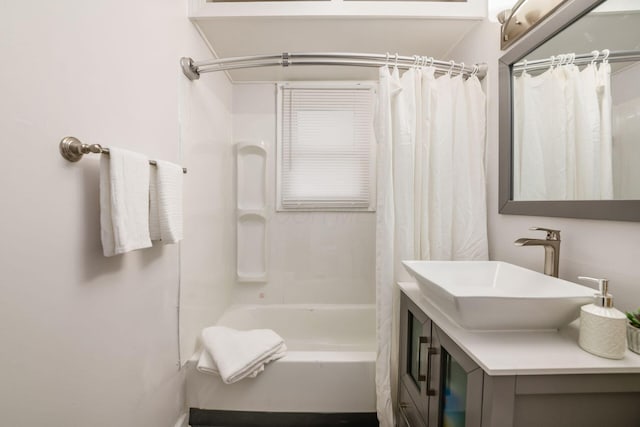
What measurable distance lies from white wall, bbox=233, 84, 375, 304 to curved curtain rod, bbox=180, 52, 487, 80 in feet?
2.63

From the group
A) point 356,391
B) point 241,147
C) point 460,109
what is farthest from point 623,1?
point 241,147

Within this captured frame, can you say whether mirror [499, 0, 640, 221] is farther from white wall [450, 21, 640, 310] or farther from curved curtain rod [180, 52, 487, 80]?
curved curtain rod [180, 52, 487, 80]

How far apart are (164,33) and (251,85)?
101 cm

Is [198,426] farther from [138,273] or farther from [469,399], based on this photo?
[469,399]

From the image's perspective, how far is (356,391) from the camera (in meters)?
1.40

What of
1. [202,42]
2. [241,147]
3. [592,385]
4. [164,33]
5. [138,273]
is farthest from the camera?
[241,147]

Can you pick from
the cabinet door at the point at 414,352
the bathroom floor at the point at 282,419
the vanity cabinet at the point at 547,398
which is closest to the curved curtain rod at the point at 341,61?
the cabinet door at the point at 414,352

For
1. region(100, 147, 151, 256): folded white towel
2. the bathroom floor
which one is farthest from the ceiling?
the bathroom floor

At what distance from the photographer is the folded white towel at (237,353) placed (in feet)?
4.30

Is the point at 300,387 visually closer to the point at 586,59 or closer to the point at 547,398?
the point at 547,398

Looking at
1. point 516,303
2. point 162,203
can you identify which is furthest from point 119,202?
point 516,303

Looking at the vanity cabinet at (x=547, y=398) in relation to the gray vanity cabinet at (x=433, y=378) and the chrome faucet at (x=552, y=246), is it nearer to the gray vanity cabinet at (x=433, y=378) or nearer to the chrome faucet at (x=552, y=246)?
the gray vanity cabinet at (x=433, y=378)

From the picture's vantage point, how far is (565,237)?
0.97m

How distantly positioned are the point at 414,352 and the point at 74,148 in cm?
137
